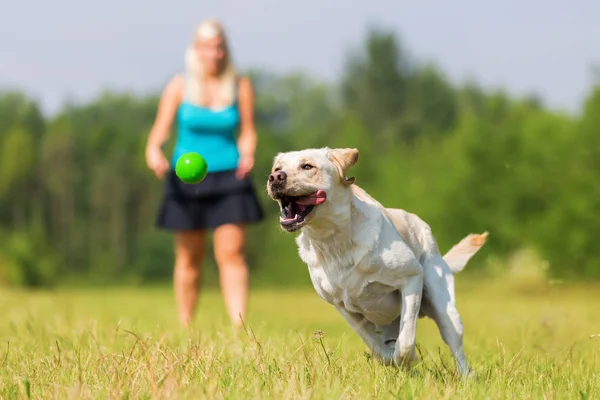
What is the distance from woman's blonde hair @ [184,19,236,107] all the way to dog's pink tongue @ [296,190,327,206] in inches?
141

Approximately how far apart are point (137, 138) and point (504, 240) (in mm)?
26740

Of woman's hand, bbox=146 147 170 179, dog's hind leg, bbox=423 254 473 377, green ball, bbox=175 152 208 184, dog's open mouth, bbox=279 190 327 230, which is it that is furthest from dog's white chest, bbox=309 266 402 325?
woman's hand, bbox=146 147 170 179

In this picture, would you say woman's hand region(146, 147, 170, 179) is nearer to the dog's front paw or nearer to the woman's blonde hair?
the woman's blonde hair

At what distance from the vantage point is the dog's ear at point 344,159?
408 centimetres

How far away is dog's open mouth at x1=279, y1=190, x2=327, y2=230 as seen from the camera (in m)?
3.90

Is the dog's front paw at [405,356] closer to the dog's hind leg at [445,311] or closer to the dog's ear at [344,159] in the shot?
the dog's hind leg at [445,311]

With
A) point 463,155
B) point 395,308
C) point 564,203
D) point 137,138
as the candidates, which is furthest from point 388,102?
point 395,308

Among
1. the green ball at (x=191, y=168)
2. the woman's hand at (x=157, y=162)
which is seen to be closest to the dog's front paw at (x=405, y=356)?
the green ball at (x=191, y=168)

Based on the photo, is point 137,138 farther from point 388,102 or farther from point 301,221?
point 301,221

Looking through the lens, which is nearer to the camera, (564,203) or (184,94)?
(184,94)

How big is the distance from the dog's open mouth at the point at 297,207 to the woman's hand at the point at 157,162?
310 centimetres

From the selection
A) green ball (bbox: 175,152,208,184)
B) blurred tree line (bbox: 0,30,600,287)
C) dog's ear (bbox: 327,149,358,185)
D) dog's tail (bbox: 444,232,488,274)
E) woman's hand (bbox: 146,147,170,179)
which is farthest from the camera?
blurred tree line (bbox: 0,30,600,287)

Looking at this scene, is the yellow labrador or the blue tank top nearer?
the yellow labrador

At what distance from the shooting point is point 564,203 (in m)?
23.7
